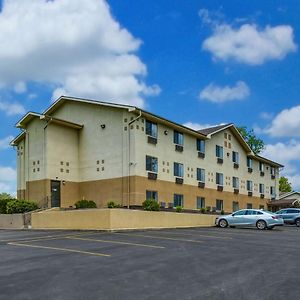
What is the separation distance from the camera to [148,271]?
11141 mm

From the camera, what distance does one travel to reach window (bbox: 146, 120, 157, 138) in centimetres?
3385

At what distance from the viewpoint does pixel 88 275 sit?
1057cm

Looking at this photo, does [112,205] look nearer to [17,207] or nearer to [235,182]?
[17,207]

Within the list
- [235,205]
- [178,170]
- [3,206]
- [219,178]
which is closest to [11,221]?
[3,206]

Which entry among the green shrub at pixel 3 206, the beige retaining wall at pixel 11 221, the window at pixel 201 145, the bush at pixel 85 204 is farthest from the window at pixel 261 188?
the beige retaining wall at pixel 11 221

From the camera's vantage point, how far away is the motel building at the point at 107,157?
32844mm

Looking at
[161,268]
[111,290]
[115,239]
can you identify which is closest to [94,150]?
[115,239]

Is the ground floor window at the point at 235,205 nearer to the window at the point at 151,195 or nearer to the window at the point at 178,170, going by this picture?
the window at the point at 178,170

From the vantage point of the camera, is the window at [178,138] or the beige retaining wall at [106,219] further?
the window at [178,138]

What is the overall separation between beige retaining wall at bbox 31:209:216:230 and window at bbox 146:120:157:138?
661 cm

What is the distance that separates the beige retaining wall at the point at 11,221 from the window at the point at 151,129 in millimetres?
10705

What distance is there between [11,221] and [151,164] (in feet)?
34.7

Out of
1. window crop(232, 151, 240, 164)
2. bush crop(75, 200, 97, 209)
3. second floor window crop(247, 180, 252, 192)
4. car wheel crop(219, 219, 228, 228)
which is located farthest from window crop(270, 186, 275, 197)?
bush crop(75, 200, 97, 209)

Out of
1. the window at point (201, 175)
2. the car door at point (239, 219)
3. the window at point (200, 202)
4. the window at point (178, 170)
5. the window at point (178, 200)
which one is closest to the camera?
the car door at point (239, 219)
